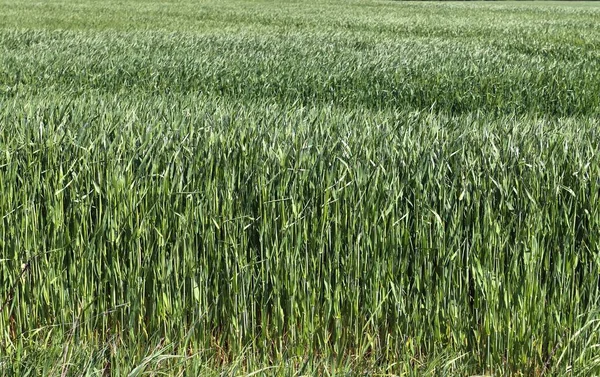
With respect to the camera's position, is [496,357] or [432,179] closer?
[496,357]

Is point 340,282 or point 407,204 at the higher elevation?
point 407,204

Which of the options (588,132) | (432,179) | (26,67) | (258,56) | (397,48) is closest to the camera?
(432,179)

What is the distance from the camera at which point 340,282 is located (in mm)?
2717

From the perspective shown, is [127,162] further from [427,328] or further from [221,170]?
[427,328]

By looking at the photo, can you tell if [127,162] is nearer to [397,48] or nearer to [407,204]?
[407,204]

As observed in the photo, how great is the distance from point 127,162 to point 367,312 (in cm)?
124

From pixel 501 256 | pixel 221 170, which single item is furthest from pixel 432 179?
pixel 221 170

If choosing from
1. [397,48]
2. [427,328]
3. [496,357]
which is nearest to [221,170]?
[427,328]

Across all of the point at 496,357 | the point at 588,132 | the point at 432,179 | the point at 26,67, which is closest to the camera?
the point at 496,357

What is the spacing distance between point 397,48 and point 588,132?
7565 millimetres

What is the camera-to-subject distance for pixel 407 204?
2812 millimetres

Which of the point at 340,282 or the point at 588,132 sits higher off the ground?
the point at 588,132

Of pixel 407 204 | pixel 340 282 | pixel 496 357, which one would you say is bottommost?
pixel 496 357

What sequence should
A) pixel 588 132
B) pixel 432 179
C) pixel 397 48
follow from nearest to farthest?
pixel 432 179 < pixel 588 132 < pixel 397 48
